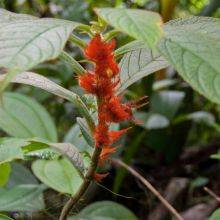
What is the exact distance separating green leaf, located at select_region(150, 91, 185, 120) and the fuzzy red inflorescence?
1.19 m

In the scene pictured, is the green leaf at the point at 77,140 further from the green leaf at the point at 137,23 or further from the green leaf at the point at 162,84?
the green leaf at the point at 137,23

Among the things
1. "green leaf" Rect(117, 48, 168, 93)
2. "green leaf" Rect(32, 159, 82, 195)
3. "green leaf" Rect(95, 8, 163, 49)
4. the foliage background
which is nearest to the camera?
"green leaf" Rect(95, 8, 163, 49)

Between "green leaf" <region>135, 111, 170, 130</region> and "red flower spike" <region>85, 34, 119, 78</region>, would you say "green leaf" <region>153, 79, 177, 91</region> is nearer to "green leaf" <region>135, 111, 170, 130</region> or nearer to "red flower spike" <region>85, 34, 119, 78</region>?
"green leaf" <region>135, 111, 170, 130</region>

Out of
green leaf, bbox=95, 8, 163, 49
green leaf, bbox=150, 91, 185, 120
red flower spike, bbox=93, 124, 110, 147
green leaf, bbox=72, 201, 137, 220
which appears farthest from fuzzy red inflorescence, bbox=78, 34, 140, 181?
green leaf, bbox=150, 91, 185, 120

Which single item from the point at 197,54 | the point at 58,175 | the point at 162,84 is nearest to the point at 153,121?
the point at 162,84

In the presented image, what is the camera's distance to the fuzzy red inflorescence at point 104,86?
54 cm

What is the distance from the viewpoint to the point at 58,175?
105 centimetres

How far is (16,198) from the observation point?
1018mm

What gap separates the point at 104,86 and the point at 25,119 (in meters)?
0.78

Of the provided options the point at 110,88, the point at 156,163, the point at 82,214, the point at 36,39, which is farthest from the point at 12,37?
the point at 156,163

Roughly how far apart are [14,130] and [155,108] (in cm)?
72

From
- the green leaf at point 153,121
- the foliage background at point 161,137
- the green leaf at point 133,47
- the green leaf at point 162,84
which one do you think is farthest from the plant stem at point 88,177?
the green leaf at point 162,84

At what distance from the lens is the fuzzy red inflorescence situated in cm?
54

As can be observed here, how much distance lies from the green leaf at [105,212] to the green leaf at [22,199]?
11cm
